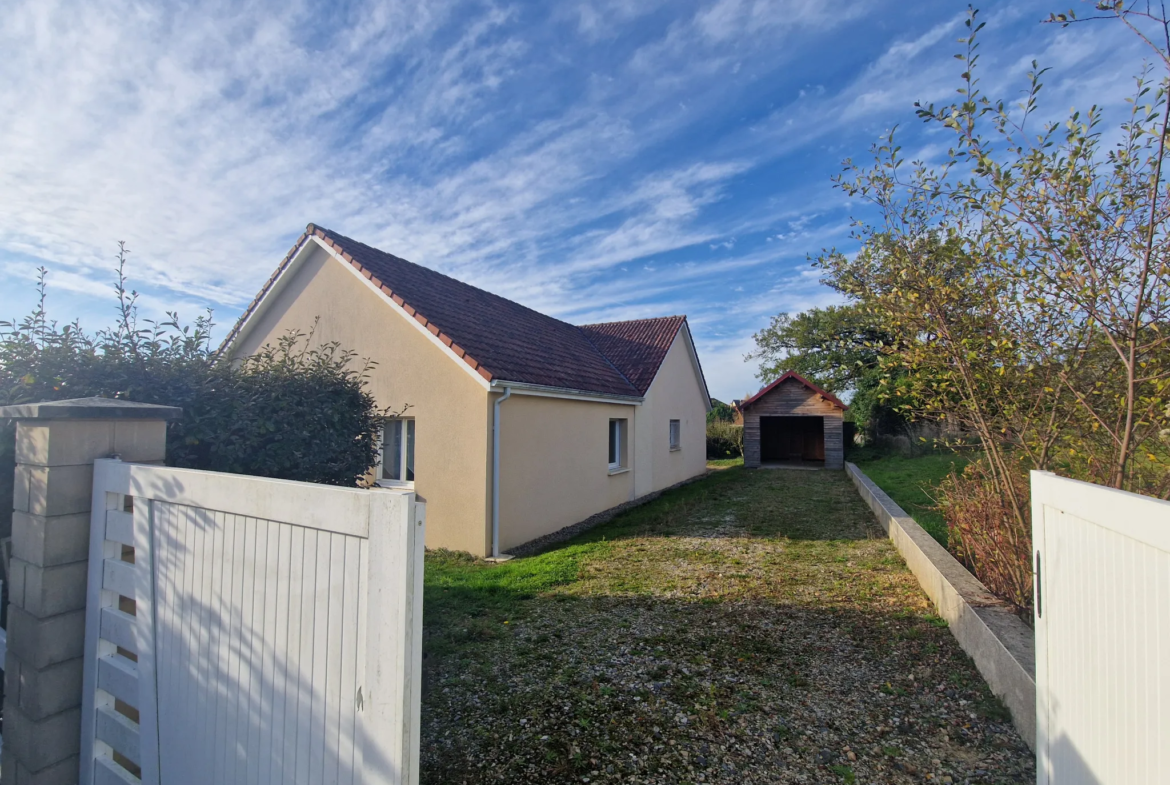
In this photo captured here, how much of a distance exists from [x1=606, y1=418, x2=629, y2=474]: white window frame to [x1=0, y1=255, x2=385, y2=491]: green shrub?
365 inches

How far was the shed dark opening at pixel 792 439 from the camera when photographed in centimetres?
2702

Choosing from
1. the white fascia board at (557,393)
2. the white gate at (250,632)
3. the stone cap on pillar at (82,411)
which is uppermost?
the white fascia board at (557,393)

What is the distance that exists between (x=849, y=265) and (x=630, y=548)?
17.8 ft

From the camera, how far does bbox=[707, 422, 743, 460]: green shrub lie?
94.2ft

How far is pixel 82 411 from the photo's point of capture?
2707mm

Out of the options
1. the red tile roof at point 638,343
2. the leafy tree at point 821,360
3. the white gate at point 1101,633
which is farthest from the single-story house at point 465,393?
the leafy tree at point 821,360

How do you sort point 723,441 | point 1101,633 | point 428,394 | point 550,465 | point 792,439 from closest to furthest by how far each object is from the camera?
point 1101,633 → point 428,394 → point 550,465 → point 792,439 → point 723,441

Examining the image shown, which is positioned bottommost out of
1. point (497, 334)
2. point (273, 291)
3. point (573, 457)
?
point (573, 457)

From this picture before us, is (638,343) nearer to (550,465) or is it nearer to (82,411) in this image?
(550,465)

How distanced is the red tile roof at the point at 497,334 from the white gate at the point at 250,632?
242 inches

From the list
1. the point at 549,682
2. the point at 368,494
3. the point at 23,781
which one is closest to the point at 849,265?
the point at 549,682

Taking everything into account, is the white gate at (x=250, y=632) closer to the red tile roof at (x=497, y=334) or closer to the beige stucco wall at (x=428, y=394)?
the beige stucco wall at (x=428, y=394)

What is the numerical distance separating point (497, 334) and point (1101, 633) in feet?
34.2

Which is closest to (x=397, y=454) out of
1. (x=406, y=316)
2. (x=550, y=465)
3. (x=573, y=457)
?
(x=406, y=316)
